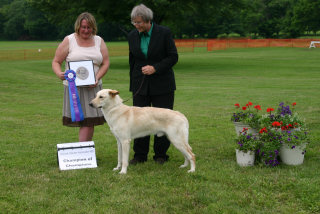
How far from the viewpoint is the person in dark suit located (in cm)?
564

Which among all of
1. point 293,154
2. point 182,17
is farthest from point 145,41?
point 182,17

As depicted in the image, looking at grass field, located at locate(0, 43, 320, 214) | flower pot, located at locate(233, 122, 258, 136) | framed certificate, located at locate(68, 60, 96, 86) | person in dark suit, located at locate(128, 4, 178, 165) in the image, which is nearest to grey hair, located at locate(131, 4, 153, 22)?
person in dark suit, located at locate(128, 4, 178, 165)

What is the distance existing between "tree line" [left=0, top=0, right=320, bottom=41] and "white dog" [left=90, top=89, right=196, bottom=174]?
20.9 meters

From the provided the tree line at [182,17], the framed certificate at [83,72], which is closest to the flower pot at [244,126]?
the framed certificate at [83,72]

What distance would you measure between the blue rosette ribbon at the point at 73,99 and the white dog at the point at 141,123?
0.59m

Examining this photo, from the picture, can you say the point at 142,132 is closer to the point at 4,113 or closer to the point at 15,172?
the point at 15,172

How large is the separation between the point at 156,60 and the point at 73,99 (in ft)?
4.80

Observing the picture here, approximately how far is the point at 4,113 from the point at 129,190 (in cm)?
739

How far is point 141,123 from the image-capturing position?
18.2ft

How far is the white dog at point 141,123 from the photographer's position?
5.50m

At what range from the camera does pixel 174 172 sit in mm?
5586

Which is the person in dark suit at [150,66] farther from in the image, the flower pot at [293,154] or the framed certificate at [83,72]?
the flower pot at [293,154]

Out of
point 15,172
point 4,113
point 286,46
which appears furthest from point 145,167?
point 286,46

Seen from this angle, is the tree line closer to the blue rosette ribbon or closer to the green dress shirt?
the green dress shirt
